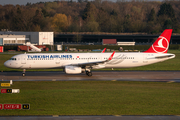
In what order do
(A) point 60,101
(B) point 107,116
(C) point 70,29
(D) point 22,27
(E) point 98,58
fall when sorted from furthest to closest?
Result: (C) point 70,29 < (D) point 22,27 < (E) point 98,58 < (A) point 60,101 < (B) point 107,116

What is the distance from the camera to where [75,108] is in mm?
20594

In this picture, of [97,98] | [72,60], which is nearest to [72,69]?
[72,60]

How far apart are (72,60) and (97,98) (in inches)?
704

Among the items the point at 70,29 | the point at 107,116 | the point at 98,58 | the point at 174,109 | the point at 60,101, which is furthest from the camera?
the point at 70,29

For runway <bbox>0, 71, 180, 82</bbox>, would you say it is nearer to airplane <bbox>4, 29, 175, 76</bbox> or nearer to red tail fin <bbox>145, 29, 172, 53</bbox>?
airplane <bbox>4, 29, 175, 76</bbox>

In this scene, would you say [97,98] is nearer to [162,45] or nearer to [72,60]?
[72,60]

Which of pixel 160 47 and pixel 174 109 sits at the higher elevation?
pixel 160 47

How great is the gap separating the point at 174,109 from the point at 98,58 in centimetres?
2286

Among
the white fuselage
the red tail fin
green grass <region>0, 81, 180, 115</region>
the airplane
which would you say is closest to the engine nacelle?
the airplane

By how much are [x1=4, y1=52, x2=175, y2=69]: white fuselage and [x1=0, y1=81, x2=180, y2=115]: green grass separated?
7967 millimetres

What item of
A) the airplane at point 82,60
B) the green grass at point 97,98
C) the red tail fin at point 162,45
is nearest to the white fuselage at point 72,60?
the airplane at point 82,60

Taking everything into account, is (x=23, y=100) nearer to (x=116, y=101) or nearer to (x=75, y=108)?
(x=75, y=108)

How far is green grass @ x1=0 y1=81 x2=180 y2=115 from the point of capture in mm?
19734

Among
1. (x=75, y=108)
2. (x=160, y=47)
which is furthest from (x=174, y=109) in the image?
(x=160, y=47)
